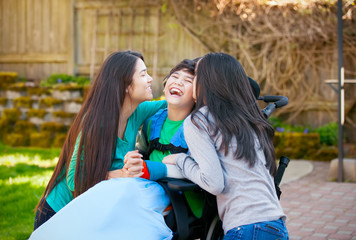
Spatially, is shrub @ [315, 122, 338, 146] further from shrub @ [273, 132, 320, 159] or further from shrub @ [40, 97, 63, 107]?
shrub @ [40, 97, 63, 107]

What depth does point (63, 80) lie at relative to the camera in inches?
372

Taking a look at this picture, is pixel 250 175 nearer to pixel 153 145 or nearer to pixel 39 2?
pixel 153 145

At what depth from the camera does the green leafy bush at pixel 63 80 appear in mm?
9414

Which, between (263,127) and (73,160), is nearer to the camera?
(263,127)

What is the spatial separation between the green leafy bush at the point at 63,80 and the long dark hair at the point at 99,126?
676cm

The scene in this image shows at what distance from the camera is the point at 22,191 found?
4.96m

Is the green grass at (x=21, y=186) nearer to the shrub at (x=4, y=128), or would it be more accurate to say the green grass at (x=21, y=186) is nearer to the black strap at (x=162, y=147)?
the shrub at (x=4, y=128)

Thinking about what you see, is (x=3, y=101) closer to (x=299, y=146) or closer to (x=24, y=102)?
(x=24, y=102)

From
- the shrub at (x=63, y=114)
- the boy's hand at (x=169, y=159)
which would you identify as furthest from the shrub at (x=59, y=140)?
the boy's hand at (x=169, y=159)

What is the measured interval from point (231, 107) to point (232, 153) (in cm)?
23

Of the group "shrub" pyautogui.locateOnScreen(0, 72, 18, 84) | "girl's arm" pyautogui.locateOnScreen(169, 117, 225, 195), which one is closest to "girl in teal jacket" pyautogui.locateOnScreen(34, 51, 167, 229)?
"girl's arm" pyautogui.locateOnScreen(169, 117, 225, 195)

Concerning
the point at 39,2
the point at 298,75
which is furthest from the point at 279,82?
the point at 39,2

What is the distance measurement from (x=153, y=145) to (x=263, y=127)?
693 millimetres

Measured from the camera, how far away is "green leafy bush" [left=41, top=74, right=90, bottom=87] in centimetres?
941
